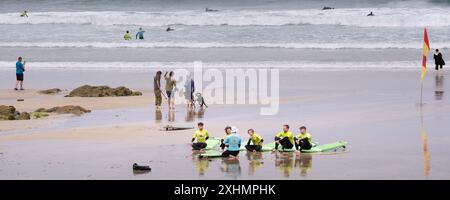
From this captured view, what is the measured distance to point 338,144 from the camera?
54.0ft

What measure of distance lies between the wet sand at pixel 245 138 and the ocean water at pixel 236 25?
60.3 feet

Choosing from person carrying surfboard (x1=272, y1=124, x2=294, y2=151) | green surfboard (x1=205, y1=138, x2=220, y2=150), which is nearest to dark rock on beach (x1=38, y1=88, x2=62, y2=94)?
green surfboard (x1=205, y1=138, x2=220, y2=150)

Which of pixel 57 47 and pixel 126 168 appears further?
pixel 57 47

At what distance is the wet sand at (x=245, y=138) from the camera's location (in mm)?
14312

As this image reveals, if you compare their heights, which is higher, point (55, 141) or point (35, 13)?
point (35, 13)

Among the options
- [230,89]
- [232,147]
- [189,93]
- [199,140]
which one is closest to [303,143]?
[232,147]

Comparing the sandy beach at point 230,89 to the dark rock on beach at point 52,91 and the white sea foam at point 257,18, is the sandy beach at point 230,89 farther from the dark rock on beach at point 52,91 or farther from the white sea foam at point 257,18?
the dark rock on beach at point 52,91

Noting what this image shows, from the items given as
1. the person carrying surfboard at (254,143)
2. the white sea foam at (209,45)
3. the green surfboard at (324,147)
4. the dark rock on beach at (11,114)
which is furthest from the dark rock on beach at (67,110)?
the white sea foam at (209,45)

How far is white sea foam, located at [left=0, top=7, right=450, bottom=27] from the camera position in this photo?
5647 centimetres
